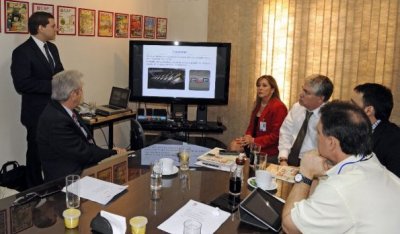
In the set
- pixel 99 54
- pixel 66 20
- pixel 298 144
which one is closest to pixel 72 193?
pixel 298 144

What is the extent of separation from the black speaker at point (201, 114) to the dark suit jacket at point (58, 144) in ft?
7.08

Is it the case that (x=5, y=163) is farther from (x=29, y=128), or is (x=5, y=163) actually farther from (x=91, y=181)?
(x=91, y=181)

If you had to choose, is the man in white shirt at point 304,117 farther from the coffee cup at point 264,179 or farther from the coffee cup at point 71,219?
the coffee cup at point 71,219

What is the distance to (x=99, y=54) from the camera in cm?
439

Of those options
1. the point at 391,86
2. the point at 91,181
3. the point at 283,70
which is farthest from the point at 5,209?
the point at 391,86

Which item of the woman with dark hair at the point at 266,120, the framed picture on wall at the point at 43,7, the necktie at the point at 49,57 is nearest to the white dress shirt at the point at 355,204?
the woman with dark hair at the point at 266,120

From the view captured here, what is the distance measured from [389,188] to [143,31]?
13.0 feet

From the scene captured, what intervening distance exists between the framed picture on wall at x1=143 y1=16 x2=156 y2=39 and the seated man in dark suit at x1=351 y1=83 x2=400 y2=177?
303 cm

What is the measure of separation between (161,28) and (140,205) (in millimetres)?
3774

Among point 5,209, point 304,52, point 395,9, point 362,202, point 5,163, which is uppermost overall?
point 395,9

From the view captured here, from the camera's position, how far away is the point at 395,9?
13.1 feet

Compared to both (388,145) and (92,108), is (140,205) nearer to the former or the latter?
(388,145)

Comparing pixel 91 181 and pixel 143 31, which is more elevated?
pixel 143 31

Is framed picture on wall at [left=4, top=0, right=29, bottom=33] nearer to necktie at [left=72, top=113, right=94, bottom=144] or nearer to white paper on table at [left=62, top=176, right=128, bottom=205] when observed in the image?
necktie at [left=72, top=113, right=94, bottom=144]
